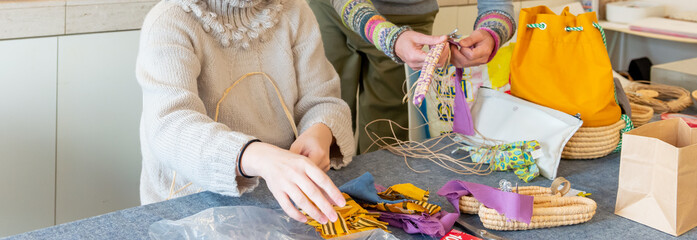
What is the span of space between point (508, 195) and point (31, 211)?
160 centimetres

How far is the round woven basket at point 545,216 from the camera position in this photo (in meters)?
1.04

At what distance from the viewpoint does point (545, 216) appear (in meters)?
1.05

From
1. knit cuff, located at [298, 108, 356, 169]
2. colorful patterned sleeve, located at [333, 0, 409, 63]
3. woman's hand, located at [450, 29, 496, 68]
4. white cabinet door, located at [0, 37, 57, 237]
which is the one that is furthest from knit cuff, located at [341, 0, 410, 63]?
white cabinet door, located at [0, 37, 57, 237]

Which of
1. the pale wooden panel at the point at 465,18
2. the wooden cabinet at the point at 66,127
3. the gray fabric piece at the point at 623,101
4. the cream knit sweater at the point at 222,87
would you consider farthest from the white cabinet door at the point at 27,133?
the pale wooden panel at the point at 465,18

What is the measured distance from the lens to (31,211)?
2.05 meters

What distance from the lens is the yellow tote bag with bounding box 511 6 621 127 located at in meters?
1.38

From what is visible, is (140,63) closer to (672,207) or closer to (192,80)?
(192,80)

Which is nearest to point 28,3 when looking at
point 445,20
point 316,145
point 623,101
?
point 316,145

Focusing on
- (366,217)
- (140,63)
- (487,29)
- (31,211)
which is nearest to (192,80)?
(140,63)

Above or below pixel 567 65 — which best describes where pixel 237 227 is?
below

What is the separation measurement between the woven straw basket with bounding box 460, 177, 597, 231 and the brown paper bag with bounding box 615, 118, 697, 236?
68 mm

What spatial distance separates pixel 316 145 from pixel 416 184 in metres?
0.21

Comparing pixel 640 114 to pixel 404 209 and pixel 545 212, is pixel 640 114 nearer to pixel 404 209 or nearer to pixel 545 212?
pixel 545 212

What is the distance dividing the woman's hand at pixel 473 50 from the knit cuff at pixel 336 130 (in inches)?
11.1
